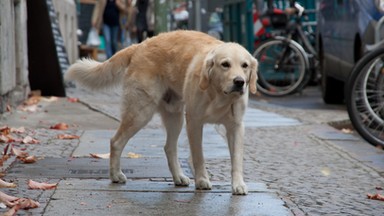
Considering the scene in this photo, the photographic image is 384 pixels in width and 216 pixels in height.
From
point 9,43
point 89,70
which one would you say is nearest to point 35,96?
point 9,43

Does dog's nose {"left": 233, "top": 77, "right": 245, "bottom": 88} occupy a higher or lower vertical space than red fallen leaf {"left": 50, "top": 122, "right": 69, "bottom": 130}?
higher

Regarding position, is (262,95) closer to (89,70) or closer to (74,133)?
(74,133)

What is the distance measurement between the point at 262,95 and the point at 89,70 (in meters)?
8.59

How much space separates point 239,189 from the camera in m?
6.03

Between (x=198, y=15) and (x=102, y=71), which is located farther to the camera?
(x=198, y=15)

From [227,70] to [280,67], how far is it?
9296 mm

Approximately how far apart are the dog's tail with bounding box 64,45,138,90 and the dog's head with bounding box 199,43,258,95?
0.84 meters

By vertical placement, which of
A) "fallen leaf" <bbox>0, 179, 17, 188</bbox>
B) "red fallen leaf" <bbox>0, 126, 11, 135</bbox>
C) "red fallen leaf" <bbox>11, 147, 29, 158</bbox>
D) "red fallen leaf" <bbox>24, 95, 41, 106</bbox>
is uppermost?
"fallen leaf" <bbox>0, 179, 17, 188</bbox>

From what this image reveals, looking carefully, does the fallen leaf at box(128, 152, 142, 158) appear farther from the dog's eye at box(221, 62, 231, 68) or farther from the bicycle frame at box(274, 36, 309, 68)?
the bicycle frame at box(274, 36, 309, 68)

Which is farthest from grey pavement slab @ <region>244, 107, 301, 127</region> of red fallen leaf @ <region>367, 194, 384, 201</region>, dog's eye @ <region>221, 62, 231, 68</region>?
dog's eye @ <region>221, 62, 231, 68</region>

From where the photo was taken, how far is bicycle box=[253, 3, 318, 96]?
15.1 meters

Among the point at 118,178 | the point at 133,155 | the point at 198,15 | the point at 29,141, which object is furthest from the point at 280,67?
the point at 118,178

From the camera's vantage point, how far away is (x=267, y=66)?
1549cm

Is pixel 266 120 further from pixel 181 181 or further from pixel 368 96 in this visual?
pixel 181 181
